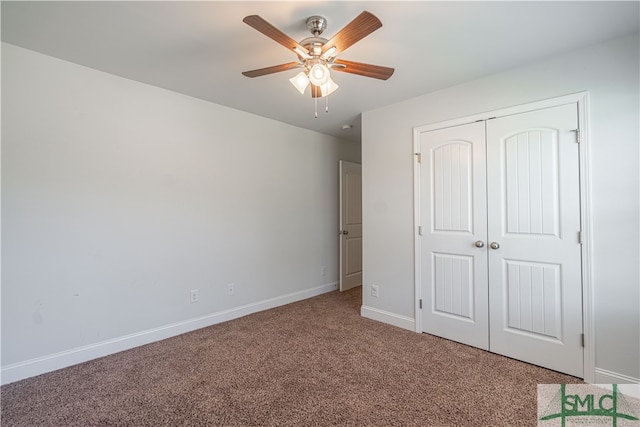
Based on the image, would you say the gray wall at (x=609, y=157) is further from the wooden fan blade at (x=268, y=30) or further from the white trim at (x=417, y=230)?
the wooden fan blade at (x=268, y=30)

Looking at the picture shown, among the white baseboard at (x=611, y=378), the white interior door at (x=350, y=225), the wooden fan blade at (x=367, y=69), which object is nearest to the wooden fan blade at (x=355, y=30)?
the wooden fan blade at (x=367, y=69)

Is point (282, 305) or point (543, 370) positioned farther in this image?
point (282, 305)

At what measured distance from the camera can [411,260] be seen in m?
2.96

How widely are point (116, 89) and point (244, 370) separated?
254 cm

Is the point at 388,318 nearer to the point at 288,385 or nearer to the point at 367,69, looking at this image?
the point at 288,385

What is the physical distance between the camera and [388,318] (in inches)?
123

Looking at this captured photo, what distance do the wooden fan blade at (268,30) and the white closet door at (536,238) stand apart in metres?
1.84

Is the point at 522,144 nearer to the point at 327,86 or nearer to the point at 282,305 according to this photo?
the point at 327,86

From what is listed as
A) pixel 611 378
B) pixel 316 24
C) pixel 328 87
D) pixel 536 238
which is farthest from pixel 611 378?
pixel 316 24

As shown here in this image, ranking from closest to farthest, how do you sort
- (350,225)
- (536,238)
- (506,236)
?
(536,238), (506,236), (350,225)

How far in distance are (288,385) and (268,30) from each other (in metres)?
2.16

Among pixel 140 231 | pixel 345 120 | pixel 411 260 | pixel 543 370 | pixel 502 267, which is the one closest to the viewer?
pixel 543 370

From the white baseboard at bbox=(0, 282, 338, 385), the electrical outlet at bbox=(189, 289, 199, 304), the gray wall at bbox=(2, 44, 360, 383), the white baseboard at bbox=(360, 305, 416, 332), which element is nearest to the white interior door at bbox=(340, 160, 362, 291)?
the gray wall at bbox=(2, 44, 360, 383)

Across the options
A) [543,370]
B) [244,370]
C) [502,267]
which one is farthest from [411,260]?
[244,370]
